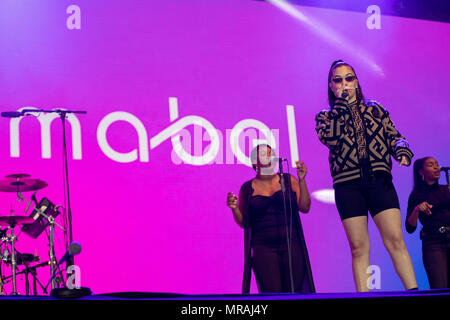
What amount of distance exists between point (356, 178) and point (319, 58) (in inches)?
72.0

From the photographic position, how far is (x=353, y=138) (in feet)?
12.7

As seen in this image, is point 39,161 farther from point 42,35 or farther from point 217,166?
point 217,166

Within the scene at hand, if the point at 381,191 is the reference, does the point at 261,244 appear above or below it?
below

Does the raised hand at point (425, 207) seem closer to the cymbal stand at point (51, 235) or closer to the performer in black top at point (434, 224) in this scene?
the performer in black top at point (434, 224)

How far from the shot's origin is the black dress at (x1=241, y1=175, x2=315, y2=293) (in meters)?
4.12

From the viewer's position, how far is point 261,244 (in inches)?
166

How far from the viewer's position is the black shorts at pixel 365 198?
3.58 m

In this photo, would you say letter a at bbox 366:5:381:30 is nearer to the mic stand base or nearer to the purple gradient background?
the purple gradient background

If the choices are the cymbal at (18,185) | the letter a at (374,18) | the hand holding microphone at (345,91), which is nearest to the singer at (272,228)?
the hand holding microphone at (345,91)

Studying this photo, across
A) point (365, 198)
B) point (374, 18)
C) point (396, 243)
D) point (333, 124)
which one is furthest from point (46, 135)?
point (374, 18)

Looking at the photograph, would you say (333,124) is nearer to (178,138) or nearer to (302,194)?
(302,194)

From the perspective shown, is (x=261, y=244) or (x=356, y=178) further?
(x=261, y=244)
